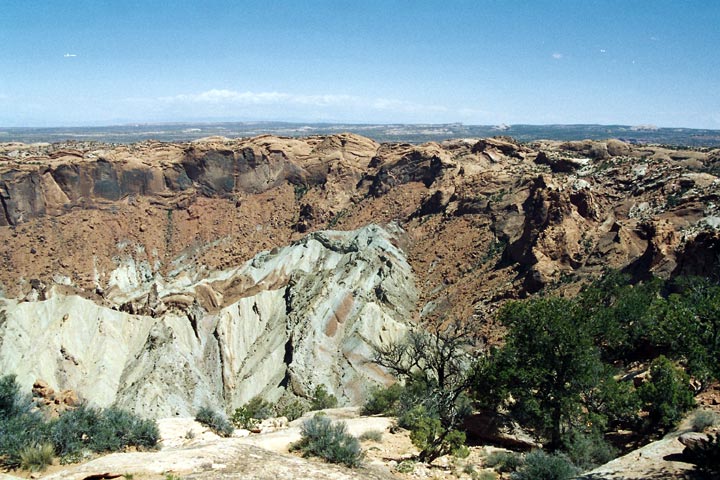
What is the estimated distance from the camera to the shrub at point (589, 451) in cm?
1559

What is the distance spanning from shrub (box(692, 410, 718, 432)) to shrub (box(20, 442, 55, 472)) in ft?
56.0

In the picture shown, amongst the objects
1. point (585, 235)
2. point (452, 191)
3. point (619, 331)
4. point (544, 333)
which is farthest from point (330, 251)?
point (544, 333)

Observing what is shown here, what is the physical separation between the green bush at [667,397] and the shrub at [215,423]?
14.8 m

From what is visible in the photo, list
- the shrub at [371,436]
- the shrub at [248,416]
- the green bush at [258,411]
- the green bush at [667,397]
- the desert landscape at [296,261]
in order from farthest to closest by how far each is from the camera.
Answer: the desert landscape at [296,261] < the green bush at [258,411] < the shrub at [248,416] < the shrub at [371,436] < the green bush at [667,397]

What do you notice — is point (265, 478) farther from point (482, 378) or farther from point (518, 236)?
point (518, 236)

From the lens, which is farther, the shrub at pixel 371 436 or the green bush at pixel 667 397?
the shrub at pixel 371 436

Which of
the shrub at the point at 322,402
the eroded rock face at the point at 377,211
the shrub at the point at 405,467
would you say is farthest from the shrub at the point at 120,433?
the eroded rock face at the point at 377,211

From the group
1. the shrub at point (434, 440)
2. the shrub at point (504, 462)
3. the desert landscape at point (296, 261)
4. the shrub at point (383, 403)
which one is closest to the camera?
the shrub at point (504, 462)

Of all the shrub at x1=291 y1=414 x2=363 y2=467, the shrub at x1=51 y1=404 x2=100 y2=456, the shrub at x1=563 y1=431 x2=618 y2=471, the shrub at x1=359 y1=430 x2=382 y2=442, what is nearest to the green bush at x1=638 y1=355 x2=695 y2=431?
the shrub at x1=563 y1=431 x2=618 y2=471

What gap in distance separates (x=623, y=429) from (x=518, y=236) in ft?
124

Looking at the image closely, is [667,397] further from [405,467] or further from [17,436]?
[17,436]

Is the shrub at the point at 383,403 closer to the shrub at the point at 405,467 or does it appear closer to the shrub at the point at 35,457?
the shrub at the point at 405,467

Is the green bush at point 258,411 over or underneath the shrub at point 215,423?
underneath

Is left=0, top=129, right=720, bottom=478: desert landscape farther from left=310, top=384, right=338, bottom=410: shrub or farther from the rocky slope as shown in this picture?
left=310, top=384, right=338, bottom=410: shrub
